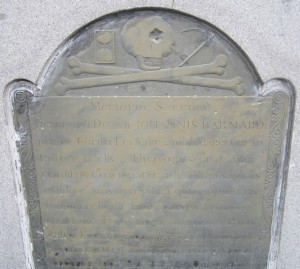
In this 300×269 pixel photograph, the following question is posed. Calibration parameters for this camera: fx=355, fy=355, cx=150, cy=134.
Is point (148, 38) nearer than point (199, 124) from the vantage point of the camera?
Yes

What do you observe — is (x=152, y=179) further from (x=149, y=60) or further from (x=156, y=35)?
(x=156, y=35)

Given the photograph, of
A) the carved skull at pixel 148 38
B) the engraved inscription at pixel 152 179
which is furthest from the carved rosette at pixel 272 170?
the carved skull at pixel 148 38

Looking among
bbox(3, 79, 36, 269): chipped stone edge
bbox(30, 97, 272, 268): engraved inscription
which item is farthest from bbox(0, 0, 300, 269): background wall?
bbox(30, 97, 272, 268): engraved inscription

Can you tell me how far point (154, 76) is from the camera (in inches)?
73.2

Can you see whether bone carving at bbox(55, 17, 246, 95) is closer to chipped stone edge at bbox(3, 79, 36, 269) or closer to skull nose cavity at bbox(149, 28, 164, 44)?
skull nose cavity at bbox(149, 28, 164, 44)

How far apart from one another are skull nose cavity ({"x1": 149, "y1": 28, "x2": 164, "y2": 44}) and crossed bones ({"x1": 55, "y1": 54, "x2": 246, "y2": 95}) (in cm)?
16

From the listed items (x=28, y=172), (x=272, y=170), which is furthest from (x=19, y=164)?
(x=272, y=170)

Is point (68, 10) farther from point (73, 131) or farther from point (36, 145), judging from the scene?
point (36, 145)

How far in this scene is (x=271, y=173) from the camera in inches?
79.8

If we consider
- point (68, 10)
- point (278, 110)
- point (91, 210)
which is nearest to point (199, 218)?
point (91, 210)

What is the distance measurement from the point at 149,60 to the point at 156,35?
13 cm

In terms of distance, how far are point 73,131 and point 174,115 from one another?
0.56 metres

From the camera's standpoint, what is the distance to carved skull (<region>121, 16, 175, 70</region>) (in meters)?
1.80

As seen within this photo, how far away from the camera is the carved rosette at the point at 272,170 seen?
189 centimetres
